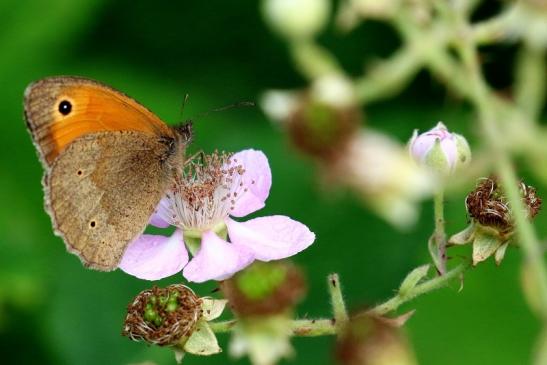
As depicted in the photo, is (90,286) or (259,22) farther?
(259,22)

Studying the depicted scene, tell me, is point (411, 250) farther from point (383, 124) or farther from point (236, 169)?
point (236, 169)

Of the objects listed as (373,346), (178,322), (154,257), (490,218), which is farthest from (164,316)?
(373,346)

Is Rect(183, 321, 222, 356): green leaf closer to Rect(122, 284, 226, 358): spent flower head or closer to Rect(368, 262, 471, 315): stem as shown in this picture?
Rect(122, 284, 226, 358): spent flower head

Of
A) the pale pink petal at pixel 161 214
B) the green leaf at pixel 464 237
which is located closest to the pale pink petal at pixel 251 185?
the pale pink petal at pixel 161 214

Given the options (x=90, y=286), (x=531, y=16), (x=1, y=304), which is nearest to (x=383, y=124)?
(x=90, y=286)

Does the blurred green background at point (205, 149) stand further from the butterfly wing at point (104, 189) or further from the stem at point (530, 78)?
the stem at point (530, 78)

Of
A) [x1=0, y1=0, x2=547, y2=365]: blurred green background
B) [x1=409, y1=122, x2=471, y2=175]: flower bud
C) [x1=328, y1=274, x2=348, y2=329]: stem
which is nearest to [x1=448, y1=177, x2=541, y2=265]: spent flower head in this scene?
[x1=409, y1=122, x2=471, y2=175]: flower bud
